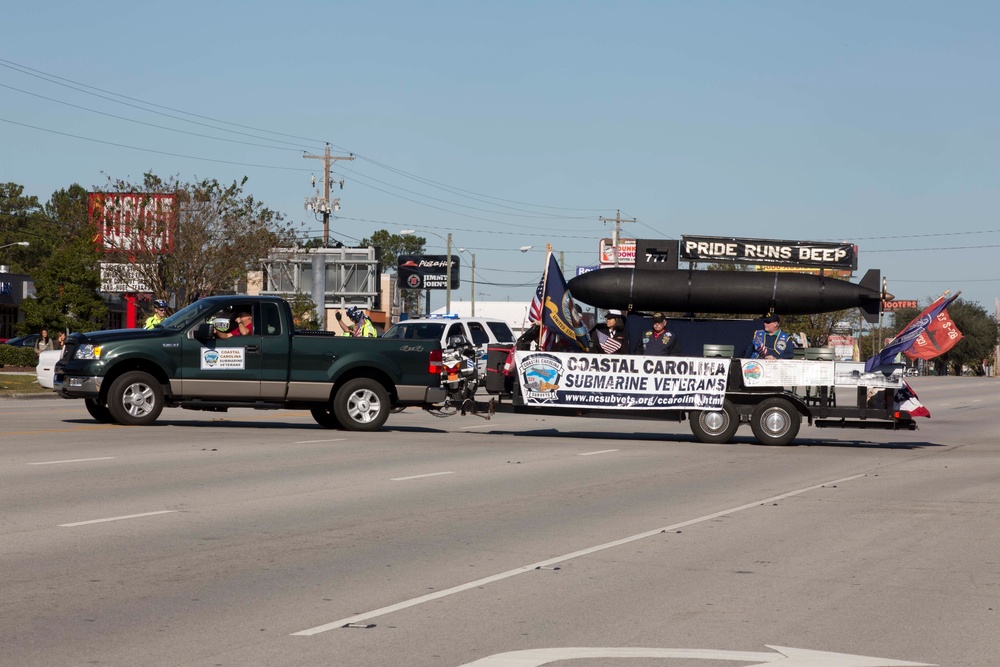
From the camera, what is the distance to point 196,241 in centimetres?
4838

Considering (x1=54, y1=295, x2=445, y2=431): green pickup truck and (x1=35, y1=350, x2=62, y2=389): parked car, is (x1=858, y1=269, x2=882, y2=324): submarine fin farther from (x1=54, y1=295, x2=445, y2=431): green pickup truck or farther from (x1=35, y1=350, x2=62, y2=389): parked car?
(x1=35, y1=350, x2=62, y2=389): parked car

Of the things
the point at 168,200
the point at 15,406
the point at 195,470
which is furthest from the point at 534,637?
the point at 168,200

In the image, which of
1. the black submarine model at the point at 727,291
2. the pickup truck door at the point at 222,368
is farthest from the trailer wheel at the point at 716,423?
the pickup truck door at the point at 222,368

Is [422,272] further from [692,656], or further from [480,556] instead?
[692,656]

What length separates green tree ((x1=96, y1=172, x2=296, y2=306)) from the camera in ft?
160

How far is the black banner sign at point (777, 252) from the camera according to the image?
2108 centimetres

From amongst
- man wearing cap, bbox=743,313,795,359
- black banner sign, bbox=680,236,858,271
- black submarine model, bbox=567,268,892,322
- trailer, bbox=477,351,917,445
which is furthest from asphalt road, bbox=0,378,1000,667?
black banner sign, bbox=680,236,858,271

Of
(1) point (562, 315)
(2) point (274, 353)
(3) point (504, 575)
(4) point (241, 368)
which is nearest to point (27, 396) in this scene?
(4) point (241, 368)

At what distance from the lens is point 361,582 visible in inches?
328

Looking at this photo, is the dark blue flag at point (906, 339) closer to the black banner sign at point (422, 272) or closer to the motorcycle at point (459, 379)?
the motorcycle at point (459, 379)

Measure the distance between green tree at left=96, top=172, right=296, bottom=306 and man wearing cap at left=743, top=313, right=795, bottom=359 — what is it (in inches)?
1248

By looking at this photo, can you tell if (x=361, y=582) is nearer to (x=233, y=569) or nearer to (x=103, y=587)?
(x=233, y=569)

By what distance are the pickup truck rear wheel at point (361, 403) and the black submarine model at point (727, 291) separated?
11.9 ft

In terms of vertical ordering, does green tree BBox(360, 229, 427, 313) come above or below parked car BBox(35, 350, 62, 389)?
above
